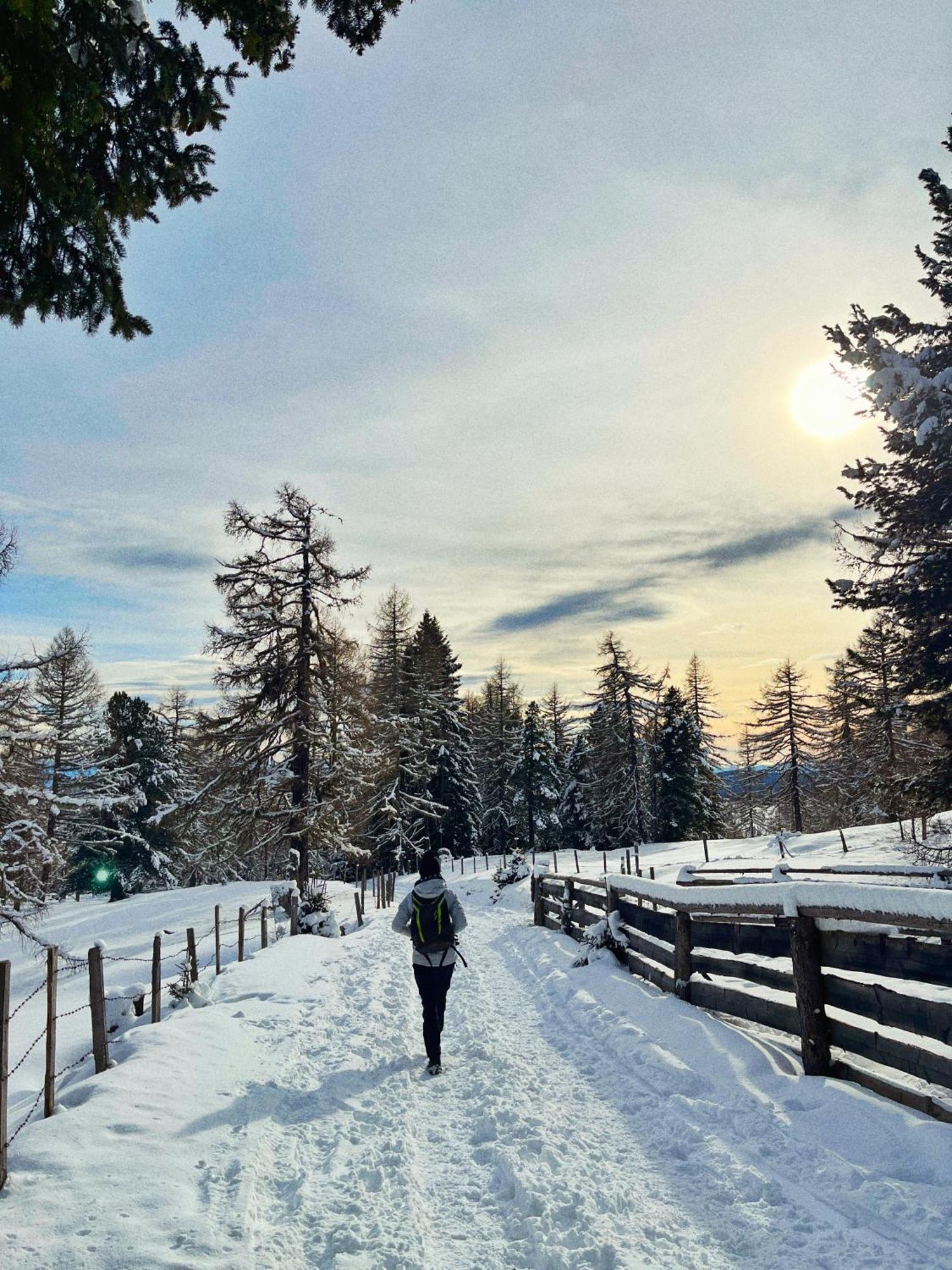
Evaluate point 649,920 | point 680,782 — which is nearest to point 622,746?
point 680,782

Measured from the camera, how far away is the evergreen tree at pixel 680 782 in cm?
4478

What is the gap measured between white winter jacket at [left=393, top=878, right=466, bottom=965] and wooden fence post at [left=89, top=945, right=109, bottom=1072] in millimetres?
2854

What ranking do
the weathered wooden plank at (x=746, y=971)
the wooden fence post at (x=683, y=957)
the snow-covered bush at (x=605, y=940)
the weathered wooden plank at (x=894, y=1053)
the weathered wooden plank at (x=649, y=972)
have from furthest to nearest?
the snow-covered bush at (x=605, y=940)
the weathered wooden plank at (x=649, y=972)
the wooden fence post at (x=683, y=957)
the weathered wooden plank at (x=746, y=971)
the weathered wooden plank at (x=894, y=1053)

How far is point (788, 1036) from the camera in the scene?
6445mm

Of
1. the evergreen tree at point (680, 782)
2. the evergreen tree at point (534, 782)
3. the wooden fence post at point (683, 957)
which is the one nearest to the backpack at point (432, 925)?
the wooden fence post at point (683, 957)

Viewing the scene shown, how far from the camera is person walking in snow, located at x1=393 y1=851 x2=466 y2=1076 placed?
6668 millimetres

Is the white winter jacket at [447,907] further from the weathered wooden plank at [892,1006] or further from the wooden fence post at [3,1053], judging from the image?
the wooden fence post at [3,1053]

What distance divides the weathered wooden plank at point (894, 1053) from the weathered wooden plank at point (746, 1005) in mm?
461

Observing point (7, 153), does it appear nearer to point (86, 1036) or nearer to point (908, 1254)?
point (908, 1254)

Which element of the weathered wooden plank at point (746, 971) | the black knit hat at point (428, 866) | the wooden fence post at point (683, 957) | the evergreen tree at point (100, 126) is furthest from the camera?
the wooden fence post at point (683, 957)

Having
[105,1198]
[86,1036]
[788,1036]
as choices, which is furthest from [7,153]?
[86,1036]

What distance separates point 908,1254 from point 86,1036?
10.2 metres

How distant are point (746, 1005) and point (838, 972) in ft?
3.56

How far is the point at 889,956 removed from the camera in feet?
15.8
